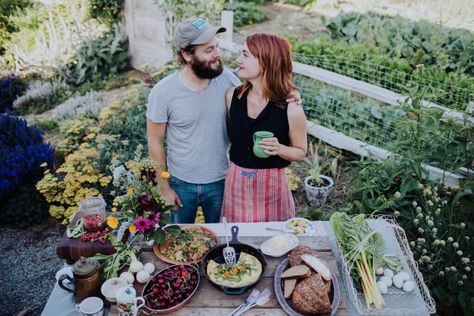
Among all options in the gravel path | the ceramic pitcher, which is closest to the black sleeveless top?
the ceramic pitcher

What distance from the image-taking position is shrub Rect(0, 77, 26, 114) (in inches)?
287

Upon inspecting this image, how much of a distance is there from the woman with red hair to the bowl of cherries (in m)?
0.78

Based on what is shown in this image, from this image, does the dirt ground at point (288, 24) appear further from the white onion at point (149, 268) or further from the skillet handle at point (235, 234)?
the white onion at point (149, 268)

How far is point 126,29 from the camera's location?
26.7 feet

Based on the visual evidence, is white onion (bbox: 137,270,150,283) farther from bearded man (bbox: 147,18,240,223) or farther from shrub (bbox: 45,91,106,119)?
shrub (bbox: 45,91,106,119)

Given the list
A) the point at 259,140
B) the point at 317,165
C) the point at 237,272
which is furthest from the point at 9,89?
the point at 237,272

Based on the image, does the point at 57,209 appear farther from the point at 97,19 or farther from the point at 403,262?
the point at 97,19

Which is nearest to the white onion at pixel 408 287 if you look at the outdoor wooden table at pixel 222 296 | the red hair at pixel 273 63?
the outdoor wooden table at pixel 222 296

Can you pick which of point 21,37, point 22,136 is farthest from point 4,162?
point 21,37

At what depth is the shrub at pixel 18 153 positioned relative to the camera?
4.38 m

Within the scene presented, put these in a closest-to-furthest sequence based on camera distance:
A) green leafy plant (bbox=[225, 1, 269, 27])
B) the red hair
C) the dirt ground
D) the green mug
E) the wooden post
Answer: the green mug < the red hair < the wooden post < the dirt ground < green leafy plant (bbox=[225, 1, 269, 27])

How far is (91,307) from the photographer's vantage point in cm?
203

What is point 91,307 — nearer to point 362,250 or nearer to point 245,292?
point 245,292

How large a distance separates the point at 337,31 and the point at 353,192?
4789mm
